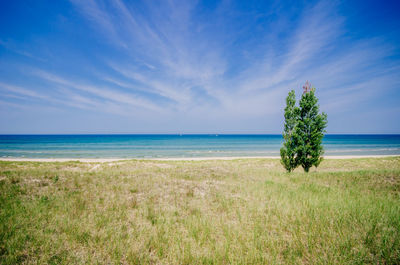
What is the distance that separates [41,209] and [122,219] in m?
2.75

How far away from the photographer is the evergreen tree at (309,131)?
13.2 m

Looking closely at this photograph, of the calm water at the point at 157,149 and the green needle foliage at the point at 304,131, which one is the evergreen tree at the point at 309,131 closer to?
the green needle foliage at the point at 304,131

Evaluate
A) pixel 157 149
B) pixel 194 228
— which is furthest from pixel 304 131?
pixel 157 149

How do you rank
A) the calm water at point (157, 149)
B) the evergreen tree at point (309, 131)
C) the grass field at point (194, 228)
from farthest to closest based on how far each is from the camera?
the calm water at point (157, 149) < the evergreen tree at point (309, 131) < the grass field at point (194, 228)

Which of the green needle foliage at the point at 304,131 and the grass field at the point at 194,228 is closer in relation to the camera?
the grass field at the point at 194,228

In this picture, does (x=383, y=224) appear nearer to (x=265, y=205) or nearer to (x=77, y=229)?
(x=265, y=205)

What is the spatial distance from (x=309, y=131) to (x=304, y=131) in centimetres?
38

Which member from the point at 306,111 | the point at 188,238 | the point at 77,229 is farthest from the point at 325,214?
the point at 306,111

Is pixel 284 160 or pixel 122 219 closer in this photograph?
pixel 122 219

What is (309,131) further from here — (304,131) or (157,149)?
(157,149)

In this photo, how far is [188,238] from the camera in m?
3.74

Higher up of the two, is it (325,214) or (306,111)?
(306,111)

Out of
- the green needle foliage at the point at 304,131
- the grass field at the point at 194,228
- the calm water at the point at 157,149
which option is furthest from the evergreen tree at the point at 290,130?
the calm water at the point at 157,149

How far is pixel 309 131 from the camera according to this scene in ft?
44.6
